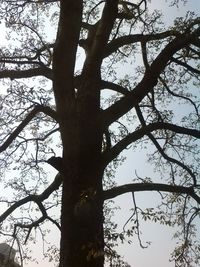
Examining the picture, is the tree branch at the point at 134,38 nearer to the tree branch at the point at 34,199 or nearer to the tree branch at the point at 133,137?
the tree branch at the point at 133,137

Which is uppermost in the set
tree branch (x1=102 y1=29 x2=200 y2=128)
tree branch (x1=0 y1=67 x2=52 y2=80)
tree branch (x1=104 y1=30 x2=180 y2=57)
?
tree branch (x1=104 y1=30 x2=180 y2=57)

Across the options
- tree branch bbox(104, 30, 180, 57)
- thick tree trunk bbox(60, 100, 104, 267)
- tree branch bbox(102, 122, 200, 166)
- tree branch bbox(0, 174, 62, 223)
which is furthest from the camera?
tree branch bbox(104, 30, 180, 57)

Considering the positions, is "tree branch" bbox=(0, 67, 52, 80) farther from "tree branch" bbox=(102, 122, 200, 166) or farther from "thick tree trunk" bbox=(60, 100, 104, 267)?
"tree branch" bbox=(102, 122, 200, 166)

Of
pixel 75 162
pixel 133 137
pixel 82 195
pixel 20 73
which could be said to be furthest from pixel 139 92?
pixel 82 195

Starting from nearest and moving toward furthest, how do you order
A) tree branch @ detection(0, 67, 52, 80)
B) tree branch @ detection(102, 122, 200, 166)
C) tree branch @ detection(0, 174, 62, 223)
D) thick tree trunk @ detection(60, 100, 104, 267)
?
thick tree trunk @ detection(60, 100, 104, 267)
tree branch @ detection(102, 122, 200, 166)
tree branch @ detection(0, 174, 62, 223)
tree branch @ detection(0, 67, 52, 80)

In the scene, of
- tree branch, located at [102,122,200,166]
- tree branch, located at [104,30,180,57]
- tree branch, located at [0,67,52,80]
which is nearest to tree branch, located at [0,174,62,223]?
tree branch, located at [102,122,200,166]

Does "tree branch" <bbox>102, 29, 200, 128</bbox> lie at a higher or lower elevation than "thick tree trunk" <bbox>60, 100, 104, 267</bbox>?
higher

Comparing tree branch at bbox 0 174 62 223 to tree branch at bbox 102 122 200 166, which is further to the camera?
tree branch at bbox 0 174 62 223

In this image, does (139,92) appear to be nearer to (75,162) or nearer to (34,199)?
(75,162)

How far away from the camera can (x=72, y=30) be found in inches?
240

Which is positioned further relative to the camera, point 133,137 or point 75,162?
point 133,137

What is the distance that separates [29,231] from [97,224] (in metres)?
2.93

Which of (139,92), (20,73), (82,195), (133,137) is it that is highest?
(20,73)

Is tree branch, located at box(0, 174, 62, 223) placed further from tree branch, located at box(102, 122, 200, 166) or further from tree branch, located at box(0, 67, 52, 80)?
tree branch, located at box(0, 67, 52, 80)
